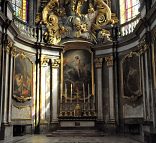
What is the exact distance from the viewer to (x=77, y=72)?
21.8 metres

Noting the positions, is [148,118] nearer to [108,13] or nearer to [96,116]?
[96,116]

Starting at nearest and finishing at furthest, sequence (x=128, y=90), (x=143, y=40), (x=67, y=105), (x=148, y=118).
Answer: (x=148, y=118), (x=143, y=40), (x=128, y=90), (x=67, y=105)

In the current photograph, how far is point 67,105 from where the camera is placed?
69.1ft

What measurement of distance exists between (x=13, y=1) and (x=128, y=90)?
10073 mm

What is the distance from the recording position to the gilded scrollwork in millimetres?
21828

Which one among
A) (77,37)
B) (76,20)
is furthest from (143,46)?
(76,20)

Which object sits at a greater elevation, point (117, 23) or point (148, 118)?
point (117, 23)

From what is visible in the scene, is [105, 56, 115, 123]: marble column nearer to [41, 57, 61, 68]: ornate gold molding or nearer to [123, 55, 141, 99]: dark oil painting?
[123, 55, 141, 99]: dark oil painting

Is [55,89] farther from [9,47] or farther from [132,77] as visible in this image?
[132,77]

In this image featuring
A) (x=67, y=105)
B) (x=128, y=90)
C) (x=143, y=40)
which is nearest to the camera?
(x=143, y=40)

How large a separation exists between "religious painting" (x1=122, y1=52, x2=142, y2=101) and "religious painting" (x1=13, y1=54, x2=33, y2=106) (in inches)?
251

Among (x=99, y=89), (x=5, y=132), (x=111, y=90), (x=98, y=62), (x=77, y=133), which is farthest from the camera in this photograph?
(x=98, y=62)

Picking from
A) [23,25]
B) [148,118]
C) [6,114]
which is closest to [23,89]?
[6,114]

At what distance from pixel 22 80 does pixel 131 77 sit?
23.3ft
